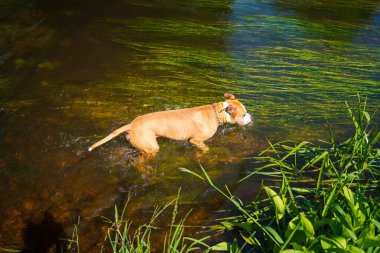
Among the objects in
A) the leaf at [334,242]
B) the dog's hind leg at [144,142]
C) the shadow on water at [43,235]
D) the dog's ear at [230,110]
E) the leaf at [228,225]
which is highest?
the dog's ear at [230,110]

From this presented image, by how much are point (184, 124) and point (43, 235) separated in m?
2.51

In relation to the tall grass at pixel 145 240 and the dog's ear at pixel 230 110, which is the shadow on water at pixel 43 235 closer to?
the tall grass at pixel 145 240

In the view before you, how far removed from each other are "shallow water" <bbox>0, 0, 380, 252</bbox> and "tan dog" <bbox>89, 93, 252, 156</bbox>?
308mm

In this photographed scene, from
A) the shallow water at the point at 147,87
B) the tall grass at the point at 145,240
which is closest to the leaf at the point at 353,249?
the tall grass at the point at 145,240

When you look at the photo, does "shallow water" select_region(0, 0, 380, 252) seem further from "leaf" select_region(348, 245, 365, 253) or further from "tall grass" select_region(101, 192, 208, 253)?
"leaf" select_region(348, 245, 365, 253)

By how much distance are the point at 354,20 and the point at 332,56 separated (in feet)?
10.3

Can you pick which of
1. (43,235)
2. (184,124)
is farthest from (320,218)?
(43,235)

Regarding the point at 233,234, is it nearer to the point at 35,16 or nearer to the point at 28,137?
the point at 28,137

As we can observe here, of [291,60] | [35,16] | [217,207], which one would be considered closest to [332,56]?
[291,60]

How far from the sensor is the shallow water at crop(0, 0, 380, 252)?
4.95m

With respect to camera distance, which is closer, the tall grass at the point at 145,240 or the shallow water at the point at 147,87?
the tall grass at the point at 145,240

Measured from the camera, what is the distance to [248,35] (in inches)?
380

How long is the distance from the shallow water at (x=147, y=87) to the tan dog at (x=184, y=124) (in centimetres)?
31

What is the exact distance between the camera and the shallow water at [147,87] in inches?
195
